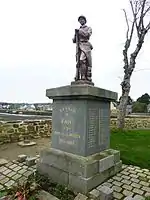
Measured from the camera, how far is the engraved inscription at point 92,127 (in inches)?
188

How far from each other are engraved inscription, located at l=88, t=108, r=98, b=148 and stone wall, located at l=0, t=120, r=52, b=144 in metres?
5.71

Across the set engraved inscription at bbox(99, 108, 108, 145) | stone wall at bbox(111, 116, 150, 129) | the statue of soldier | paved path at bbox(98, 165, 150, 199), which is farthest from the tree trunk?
the statue of soldier

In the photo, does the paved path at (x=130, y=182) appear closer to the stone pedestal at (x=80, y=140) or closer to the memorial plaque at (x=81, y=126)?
the stone pedestal at (x=80, y=140)

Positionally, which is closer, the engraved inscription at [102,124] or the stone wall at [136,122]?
the engraved inscription at [102,124]

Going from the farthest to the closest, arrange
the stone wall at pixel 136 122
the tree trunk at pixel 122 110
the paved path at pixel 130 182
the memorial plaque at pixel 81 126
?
the stone wall at pixel 136 122, the tree trunk at pixel 122 110, the memorial plaque at pixel 81 126, the paved path at pixel 130 182

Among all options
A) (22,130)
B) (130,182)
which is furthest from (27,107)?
(130,182)

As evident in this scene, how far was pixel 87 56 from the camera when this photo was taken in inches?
207

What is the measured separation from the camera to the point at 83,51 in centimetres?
525

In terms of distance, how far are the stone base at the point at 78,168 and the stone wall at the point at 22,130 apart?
4.63 meters

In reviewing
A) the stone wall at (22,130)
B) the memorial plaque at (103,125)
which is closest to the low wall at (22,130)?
the stone wall at (22,130)

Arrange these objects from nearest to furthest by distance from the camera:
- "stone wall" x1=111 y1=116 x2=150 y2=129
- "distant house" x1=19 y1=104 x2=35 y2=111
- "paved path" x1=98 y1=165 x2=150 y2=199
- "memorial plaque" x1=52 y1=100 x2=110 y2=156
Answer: "paved path" x1=98 y1=165 x2=150 y2=199, "memorial plaque" x1=52 y1=100 x2=110 y2=156, "stone wall" x1=111 y1=116 x2=150 y2=129, "distant house" x1=19 y1=104 x2=35 y2=111

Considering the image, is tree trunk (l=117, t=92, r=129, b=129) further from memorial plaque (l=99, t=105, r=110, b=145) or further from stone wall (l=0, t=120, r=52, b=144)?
memorial plaque (l=99, t=105, r=110, b=145)

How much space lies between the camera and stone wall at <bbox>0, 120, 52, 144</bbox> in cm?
945

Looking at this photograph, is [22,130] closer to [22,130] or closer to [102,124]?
[22,130]
